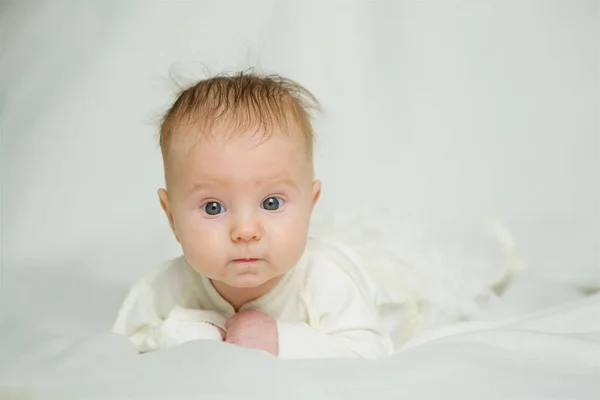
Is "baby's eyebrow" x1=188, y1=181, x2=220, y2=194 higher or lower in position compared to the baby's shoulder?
higher

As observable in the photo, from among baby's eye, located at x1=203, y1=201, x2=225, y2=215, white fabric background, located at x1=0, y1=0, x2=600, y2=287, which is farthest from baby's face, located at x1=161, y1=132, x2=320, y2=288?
white fabric background, located at x1=0, y1=0, x2=600, y2=287

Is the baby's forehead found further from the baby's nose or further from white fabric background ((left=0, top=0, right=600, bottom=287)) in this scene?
white fabric background ((left=0, top=0, right=600, bottom=287))

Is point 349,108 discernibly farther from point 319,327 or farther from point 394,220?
point 319,327

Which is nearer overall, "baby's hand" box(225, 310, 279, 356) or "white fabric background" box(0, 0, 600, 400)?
"baby's hand" box(225, 310, 279, 356)

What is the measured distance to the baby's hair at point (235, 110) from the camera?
112 centimetres

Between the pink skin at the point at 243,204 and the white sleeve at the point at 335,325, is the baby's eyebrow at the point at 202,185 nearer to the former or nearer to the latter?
the pink skin at the point at 243,204

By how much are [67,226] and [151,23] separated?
0.58m

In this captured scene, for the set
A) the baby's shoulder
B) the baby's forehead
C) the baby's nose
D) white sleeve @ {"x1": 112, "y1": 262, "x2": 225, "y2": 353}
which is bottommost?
white sleeve @ {"x1": 112, "y1": 262, "x2": 225, "y2": 353}

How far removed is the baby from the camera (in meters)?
1.11

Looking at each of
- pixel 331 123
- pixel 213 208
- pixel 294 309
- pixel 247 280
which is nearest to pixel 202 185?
pixel 213 208

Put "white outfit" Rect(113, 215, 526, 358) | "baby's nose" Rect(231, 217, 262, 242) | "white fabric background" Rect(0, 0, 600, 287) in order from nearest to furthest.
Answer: "baby's nose" Rect(231, 217, 262, 242) → "white outfit" Rect(113, 215, 526, 358) → "white fabric background" Rect(0, 0, 600, 287)

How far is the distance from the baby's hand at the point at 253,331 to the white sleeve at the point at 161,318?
27 millimetres

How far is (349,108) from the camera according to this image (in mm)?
1978

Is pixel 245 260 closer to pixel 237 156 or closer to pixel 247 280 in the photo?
pixel 247 280
